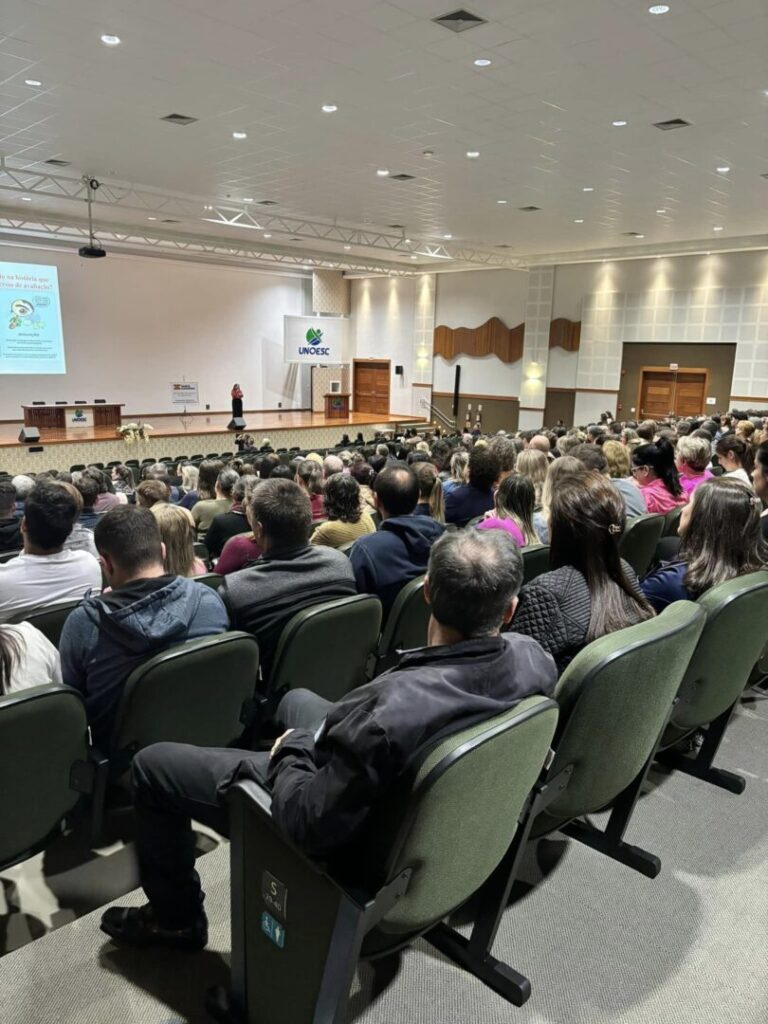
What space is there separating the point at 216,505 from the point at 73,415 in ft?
39.4

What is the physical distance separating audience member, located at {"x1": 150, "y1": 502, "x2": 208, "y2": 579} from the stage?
11607mm

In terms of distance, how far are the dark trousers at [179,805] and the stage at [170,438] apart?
12.9 m

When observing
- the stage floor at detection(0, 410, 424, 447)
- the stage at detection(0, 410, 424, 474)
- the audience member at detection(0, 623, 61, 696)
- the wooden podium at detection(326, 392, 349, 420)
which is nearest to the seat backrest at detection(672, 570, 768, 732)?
the audience member at detection(0, 623, 61, 696)

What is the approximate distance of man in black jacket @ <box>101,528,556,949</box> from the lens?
118cm

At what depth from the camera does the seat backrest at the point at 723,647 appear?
205 centimetres

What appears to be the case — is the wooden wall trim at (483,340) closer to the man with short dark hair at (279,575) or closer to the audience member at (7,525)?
the audience member at (7,525)

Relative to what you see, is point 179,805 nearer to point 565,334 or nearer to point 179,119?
point 179,119

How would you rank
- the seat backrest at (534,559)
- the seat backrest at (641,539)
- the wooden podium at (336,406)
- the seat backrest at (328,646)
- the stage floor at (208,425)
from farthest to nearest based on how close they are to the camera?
the wooden podium at (336,406), the stage floor at (208,425), the seat backrest at (641,539), the seat backrest at (534,559), the seat backrest at (328,646)

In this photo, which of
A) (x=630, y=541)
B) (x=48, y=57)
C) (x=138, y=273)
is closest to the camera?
(x=630, y=541)

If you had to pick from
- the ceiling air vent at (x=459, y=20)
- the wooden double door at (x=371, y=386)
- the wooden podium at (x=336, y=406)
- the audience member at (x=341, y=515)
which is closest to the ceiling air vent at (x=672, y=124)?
the ceiling air vent at (x=459, y=20)

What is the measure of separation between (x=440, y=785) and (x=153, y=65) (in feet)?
24.0

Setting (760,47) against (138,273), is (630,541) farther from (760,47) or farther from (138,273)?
(138,273)

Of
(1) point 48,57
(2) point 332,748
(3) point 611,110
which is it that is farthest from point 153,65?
(2) point 332,748

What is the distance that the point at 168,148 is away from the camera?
9.16 metres
